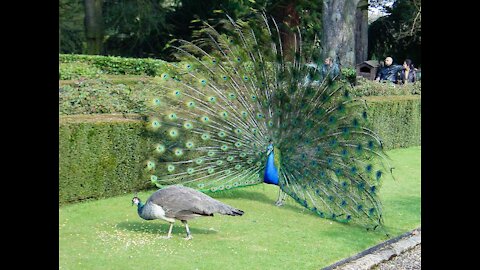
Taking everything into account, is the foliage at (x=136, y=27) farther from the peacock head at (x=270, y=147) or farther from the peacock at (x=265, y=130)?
the peacock head at (x=270, y=147)

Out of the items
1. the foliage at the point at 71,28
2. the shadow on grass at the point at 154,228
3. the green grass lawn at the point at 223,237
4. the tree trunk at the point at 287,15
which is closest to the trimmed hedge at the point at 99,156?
the green grass lawn at the point at 223,237

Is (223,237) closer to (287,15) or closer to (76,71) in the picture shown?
(76,71)

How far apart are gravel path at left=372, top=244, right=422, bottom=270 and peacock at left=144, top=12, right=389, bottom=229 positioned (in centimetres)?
66

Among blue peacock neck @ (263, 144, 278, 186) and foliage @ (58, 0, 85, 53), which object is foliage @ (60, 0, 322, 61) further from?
blue peacock neck @ (263, 144, 278, 186)

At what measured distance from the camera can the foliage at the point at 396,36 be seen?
97.7ft

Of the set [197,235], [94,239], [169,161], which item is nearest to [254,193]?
[169,161]

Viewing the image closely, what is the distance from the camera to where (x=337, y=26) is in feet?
61.1

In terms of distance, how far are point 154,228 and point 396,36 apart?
79.5 ft

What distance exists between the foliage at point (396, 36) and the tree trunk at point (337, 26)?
11012mm

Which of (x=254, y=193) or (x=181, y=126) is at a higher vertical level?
(x=181, y=126)
